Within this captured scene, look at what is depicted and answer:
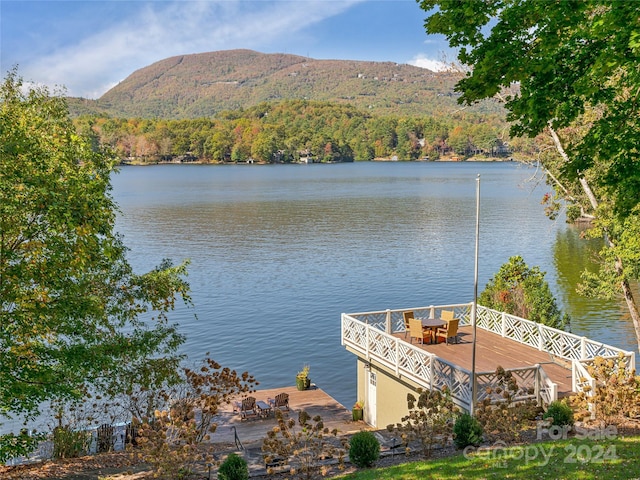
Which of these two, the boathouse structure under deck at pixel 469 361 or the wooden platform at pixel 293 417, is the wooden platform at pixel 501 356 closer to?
the boathouse structure under deck at pixel 469 361

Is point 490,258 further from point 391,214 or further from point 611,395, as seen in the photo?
point 611,395

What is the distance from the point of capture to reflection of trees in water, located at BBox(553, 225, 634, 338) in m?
30.5

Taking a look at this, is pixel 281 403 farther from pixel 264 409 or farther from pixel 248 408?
pixel 248 408

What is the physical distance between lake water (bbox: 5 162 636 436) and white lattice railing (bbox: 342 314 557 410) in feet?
18.7

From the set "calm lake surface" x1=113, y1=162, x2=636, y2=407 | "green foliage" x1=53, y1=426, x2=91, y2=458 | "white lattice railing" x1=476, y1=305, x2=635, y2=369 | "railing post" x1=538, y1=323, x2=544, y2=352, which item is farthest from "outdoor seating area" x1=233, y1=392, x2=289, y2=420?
"railing post" x1=538, y1=323, x2=544, y2=352

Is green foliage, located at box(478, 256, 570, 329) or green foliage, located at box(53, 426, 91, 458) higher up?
green foliage, located at box(478, 256, 570, 329)

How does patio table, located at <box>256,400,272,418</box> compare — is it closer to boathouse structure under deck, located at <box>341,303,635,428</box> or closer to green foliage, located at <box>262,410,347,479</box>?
boathouse structure under deck, located at <box>341,303,635,428</box>

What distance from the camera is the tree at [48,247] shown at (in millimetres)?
9344

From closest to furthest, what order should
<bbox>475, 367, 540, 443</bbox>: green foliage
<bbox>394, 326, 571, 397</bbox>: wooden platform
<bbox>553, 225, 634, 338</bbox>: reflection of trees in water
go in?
<bbox>475, 367, 540, 443</bbox>: green foliage
<bbox>394, 326, 571, 397</bbox>: wooden platform
<bbox>553, 225, 634, 338</bbox>: reflection of trees in water

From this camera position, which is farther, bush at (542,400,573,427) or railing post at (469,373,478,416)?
railing post at (469,373,478,416)

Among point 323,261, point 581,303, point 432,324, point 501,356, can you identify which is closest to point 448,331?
point 432,324

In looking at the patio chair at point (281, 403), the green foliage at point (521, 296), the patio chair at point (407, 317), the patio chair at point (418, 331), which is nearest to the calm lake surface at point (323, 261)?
the patio chair at point (281, 403)

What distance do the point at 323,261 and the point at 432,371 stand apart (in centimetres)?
3195

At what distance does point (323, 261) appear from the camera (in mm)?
46906
